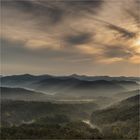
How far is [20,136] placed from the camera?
635 ft

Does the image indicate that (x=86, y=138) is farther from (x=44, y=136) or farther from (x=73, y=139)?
(x=44, y=136)

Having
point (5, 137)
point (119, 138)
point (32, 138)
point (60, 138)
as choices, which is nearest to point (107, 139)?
point (119, 138)

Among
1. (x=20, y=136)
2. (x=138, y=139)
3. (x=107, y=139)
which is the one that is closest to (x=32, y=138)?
(x=20, y=136)

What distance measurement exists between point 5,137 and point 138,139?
67.6m

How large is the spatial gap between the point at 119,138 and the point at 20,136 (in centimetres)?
5132

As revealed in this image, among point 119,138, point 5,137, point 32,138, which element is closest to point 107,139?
point 119,138

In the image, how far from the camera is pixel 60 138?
187 meters

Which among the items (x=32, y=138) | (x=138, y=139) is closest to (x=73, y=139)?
(x=32, y=138)

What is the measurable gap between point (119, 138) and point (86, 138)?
16848 mm

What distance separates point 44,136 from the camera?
19512 cm

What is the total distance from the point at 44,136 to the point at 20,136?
494 inches

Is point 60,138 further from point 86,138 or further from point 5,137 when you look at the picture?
point 5,137

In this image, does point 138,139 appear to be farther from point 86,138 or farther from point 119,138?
point 86,138

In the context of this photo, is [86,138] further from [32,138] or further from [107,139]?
[32,138]
